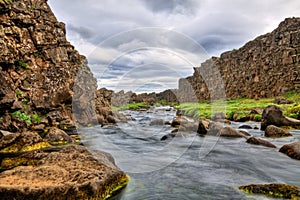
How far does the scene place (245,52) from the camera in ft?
269

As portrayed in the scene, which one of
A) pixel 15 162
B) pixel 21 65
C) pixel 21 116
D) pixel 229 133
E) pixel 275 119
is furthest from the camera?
pixel 275 119

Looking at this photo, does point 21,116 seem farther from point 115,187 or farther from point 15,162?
point 115,187

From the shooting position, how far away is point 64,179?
219 inches

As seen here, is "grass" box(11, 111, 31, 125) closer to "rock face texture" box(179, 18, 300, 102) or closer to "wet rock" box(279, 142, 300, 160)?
"wet rock" box(279, 142, 300, 160)

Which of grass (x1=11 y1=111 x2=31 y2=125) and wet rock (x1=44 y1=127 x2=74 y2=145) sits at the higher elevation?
grass (x1=11 y1=111 x2=31 y2=125)

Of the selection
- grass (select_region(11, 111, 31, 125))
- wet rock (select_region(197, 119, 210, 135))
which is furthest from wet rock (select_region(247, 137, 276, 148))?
grass (select_region(11, 111, 31, 125))

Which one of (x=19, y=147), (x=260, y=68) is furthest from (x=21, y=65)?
(x=260, y=68)

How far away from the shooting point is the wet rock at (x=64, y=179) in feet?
16.4

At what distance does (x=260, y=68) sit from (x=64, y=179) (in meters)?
78.0

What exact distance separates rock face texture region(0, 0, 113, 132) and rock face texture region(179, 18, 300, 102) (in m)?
18.9

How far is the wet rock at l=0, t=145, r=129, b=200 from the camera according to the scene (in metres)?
5.00

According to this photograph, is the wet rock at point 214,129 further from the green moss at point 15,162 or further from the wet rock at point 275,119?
the green moss at point 15,162

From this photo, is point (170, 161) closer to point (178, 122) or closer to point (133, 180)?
point (133, 180)

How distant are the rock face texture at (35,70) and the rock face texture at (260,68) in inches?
745
